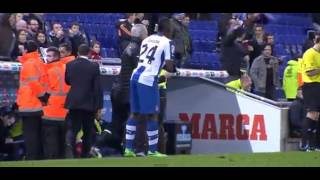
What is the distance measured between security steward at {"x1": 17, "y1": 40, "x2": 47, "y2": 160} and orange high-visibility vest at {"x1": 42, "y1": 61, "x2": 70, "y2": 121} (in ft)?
0.57

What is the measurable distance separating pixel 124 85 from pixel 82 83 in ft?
4.51

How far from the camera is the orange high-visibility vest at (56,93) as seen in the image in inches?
580

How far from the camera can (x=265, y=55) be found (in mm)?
20234

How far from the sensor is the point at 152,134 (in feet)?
47.9

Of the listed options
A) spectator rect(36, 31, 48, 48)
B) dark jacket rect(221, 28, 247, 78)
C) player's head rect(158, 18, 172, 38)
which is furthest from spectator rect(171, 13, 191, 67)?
player's head rect(158, 18, 172, 38)

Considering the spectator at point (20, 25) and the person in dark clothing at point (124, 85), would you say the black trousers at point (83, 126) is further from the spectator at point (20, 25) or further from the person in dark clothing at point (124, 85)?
the spectator at point (20, 25)

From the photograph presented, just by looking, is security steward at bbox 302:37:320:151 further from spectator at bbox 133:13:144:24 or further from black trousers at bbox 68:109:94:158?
black trousers at bbox 68:109:94:158

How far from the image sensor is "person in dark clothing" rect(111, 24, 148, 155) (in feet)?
50.8

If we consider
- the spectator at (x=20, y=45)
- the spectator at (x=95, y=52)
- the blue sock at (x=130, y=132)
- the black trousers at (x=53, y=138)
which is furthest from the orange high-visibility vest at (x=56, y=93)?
the spectator at (x=95, y=52)

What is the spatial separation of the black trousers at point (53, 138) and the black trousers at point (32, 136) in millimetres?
100

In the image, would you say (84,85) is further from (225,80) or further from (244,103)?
(225,80)

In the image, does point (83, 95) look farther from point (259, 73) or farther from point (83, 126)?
point (259, 73)

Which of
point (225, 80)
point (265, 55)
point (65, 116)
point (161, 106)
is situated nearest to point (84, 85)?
point (65, 116)

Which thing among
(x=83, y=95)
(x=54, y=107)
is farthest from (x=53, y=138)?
(x=83, y=95)
